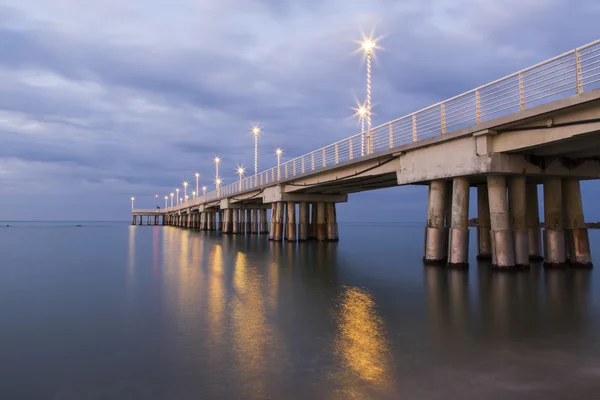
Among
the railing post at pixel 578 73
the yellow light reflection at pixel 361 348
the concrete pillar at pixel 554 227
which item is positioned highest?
the railing post at pixel 578 73

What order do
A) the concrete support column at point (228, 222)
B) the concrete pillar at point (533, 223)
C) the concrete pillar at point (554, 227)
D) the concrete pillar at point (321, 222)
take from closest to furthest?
the concrete pillar at point (554, 227), the concrete pillar at point (533, 223), the concrete pillar at point (321, 222), the concrete support column at point (228, 222)

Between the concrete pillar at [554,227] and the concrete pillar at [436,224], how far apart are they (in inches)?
169

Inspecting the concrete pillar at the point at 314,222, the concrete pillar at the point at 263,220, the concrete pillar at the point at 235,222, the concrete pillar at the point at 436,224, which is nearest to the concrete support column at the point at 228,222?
the concrete pillar at the point at 235,222

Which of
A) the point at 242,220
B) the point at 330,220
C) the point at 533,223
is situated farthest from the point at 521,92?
the point at 242,220

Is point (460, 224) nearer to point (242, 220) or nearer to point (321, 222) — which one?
point (321, 222)

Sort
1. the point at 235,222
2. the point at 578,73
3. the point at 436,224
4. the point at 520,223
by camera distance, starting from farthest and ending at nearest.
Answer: the point at 235,222 → the point at 436,224 → the point at 520,223 → the point at 578,73

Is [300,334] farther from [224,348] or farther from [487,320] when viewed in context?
[487,320]

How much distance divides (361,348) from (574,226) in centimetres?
1536

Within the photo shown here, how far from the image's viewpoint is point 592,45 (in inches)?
501

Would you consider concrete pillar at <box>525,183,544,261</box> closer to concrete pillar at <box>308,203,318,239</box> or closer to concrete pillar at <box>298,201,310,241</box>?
concrete pillar at <box>308,203,318,239</box>

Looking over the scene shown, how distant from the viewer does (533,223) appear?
21562 mm

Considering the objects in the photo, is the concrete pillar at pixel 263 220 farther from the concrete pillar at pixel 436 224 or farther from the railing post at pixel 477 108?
the railing post at pixel 477 108

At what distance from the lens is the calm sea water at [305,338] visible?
6254 mm

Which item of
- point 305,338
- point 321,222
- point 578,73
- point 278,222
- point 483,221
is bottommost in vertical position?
point 305,338
